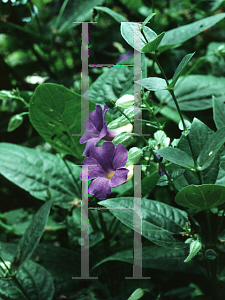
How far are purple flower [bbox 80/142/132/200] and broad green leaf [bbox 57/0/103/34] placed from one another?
1.97 ft

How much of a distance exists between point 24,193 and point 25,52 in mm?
601

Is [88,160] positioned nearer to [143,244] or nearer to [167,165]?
[167,165]

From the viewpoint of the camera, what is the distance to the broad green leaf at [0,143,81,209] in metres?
0.71

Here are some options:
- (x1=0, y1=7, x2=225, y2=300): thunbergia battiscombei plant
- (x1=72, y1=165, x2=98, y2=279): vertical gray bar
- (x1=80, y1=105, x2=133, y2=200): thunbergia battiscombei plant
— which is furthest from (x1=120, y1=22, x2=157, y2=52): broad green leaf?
(x1=72, y1=165, x2=98, y2=279): vertical gray bar

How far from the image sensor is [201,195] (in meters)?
0.43

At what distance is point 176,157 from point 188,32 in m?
0.45

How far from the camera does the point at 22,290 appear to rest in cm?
59

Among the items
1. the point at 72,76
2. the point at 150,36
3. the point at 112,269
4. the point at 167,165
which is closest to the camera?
the point at 150,36

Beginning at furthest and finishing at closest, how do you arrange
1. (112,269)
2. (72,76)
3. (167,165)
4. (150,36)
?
(72,76) < (112,269) < (167,165) < (150,36)

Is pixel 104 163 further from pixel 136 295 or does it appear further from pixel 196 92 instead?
pixel 196 92

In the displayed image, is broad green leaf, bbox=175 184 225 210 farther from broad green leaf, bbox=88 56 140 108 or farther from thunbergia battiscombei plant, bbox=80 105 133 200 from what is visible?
broad green leaf, bbox=88 56 140 108

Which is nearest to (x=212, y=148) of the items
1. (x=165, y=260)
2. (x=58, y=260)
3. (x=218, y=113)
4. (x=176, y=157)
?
(x=176, y=157)

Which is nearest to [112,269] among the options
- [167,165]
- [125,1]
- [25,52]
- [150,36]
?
[167,165]

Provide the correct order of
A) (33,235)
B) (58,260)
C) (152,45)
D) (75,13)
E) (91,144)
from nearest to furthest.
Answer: (152,45)
(91,144)
(33,235)
(58,260)
(75,13)
